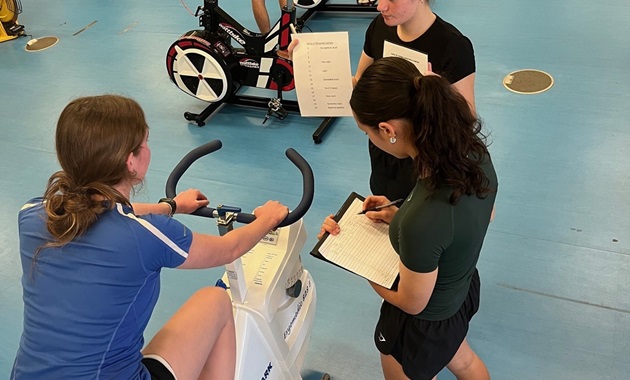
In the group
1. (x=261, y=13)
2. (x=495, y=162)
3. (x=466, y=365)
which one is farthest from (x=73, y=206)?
(x=261, y=13)

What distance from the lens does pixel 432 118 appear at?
1.26 m

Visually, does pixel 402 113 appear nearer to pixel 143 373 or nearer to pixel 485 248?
pixel 143 373

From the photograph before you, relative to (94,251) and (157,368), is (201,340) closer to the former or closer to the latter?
(157,368)

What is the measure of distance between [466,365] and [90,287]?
1209mm

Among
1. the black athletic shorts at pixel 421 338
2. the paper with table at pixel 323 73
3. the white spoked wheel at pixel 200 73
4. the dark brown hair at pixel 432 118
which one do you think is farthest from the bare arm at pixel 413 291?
the white spoked wheel at pixel 200 73

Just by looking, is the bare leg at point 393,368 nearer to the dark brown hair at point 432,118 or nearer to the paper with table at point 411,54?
the dark brown hair at point 432,118

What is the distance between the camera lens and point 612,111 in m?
3.48

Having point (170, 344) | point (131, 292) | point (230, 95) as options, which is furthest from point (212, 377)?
point (230, 95)

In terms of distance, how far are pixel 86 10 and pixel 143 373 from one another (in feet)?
17.3

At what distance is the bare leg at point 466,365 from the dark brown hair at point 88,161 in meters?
1.16

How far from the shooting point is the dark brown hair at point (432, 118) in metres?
1.26

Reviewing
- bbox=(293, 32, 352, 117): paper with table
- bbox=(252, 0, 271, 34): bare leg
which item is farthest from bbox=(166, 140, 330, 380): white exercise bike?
bbox=(252, 0, 271, 34): bare leg

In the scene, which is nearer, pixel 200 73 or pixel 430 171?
pixel 430 171

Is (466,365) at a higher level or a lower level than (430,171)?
lower
